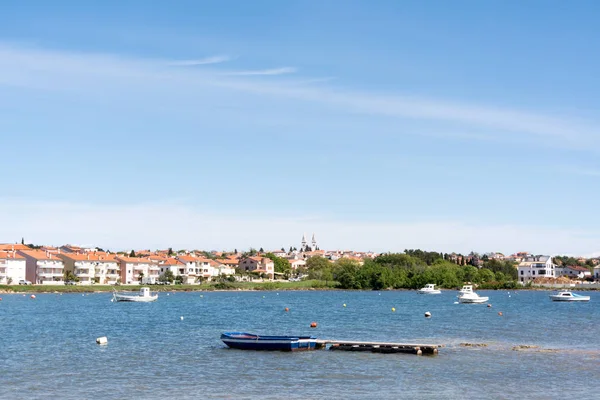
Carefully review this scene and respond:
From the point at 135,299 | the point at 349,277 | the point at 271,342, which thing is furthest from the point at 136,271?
the point at 271,342

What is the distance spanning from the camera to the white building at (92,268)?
169788 mm

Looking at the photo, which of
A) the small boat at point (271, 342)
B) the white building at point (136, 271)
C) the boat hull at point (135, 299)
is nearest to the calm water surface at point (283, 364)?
the small boat at point (271, 342)

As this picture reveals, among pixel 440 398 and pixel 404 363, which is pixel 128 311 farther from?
pixel 440 398

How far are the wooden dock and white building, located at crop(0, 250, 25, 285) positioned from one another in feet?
404

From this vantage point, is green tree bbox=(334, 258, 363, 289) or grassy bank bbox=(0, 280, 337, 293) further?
green tree bbox=(334, 258, 363, 289)

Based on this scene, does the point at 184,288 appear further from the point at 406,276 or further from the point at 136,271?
the point at 406,276

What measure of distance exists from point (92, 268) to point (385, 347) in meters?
139

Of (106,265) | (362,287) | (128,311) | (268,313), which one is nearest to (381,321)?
(268,313)

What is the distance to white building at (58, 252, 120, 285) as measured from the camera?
16979 centimetres

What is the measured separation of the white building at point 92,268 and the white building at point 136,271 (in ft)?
7.02

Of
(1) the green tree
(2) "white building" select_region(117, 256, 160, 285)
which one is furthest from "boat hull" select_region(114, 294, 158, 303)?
(1) the green tree

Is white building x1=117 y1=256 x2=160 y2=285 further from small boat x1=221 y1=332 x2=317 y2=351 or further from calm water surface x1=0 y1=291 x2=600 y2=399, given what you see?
small boat x1=221 y1=332 x2=317 y2=351

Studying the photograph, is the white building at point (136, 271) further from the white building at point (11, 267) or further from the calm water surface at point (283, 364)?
the calm water surface at point (283, 364)

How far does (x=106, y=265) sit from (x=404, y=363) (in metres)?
146
